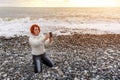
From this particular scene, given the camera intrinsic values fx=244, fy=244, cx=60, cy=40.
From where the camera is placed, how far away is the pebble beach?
7.57m

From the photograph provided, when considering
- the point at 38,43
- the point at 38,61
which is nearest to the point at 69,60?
the point at 38,61

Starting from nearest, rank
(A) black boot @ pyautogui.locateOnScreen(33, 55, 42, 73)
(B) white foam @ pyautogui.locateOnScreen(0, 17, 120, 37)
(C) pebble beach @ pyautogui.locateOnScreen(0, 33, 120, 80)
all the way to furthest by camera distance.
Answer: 1. (C) pebble beach @ pyautogui.locateOnScreen(0, 33, 120, 80)
2. (A) black boot @ pyautogui.locateOnScreen(33, 55, 42, 73)
3. (B) white foam @ pyautogui.locateOnScreen(0, 17, 120, 37)

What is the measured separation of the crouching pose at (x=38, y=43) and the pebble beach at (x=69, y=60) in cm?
30

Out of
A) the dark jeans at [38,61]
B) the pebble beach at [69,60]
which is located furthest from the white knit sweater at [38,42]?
the pebble beach at [69,60]

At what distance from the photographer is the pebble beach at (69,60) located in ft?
24.8

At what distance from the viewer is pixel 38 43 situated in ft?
25.1

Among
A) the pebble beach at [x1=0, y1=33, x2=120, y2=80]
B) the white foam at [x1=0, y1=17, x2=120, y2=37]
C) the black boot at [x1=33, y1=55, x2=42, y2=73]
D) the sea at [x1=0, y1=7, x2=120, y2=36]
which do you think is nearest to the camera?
the pebble beach at [x1=0, y1=33, x2=120, y2=80]

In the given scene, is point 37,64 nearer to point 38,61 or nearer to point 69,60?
point 38,61

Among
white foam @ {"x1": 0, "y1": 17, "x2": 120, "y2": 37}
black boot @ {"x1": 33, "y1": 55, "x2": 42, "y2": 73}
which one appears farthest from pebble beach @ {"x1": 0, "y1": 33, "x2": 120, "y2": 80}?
white foam @ {"x1": 0, "y1": 17, "x2": 120, "y2": 37}

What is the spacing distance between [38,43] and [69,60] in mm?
1723

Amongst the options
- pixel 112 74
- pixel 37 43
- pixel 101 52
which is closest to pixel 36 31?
pixel 37 43

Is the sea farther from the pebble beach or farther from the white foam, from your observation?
the pebble beach

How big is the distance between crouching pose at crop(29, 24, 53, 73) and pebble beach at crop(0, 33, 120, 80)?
301 mm

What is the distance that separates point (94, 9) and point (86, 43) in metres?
24.4
